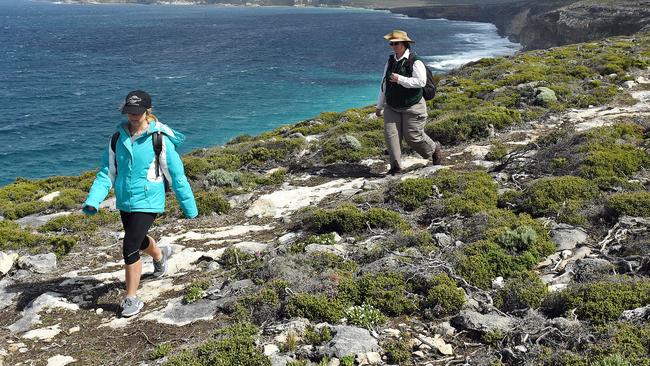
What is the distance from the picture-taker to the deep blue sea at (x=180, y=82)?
1677 inches

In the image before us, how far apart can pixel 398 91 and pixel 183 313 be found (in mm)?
6143

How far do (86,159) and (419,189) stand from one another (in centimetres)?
3527

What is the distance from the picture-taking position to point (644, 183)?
870cm

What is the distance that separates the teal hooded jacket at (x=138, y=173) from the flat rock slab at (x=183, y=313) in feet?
4.19

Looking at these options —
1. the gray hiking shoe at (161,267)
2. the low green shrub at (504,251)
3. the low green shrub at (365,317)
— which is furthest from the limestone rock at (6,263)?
the low green shrub at (504,251)

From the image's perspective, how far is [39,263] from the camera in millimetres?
8414

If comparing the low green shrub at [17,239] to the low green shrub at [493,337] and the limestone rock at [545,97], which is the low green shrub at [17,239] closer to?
the low green shrub at [493,337]

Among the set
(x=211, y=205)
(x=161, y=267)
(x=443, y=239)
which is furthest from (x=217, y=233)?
(x=443, y=239)

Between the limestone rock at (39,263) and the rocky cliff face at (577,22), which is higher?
the rocky cliff face at (577,22)

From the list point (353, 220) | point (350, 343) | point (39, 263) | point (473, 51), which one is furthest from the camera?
point (473, 51)

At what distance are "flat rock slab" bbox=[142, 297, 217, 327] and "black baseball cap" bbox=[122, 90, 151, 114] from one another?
2495 mm

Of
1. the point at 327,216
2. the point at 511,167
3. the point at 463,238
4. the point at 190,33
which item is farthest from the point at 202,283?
the point at 190,33

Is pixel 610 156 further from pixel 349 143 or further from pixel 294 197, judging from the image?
pixel 349 143

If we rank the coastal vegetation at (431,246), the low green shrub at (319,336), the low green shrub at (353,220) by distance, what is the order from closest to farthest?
1. the coastal vegetation at (431,246)
2. the low green shrub at (319,336)
3. the low green shrub at (353,220)
